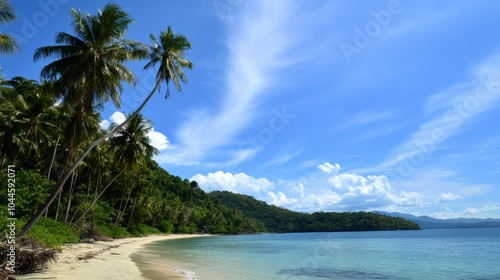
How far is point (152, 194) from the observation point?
208ft

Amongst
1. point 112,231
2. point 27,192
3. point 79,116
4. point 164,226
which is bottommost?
point 112,231

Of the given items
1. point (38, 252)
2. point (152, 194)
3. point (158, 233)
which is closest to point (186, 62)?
point (38, 252)

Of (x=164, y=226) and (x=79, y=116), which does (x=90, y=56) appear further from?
(x=164, y=226)

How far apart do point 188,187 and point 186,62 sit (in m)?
99.1

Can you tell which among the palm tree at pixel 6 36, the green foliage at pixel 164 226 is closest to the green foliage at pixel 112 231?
the green foliage at pixel 164 226

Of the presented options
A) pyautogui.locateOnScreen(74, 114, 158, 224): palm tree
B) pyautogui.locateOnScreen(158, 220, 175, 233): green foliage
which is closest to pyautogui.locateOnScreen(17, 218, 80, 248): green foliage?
pyautogui.locateOnScreen(74, 114, 158, 224): palm tree

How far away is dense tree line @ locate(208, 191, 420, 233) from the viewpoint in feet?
460

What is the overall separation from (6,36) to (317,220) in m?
145

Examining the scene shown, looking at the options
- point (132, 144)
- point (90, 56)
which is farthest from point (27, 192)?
point (90, 56)

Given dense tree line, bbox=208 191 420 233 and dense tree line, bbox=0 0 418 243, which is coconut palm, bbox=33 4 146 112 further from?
dense tree line, bbox=208 191 420 233

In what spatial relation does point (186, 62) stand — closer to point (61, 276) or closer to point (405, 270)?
point (61, 276)

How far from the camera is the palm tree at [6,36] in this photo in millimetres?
11723

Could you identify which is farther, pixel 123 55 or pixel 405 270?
pixel 405 270

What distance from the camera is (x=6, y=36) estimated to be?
39.9 ft
